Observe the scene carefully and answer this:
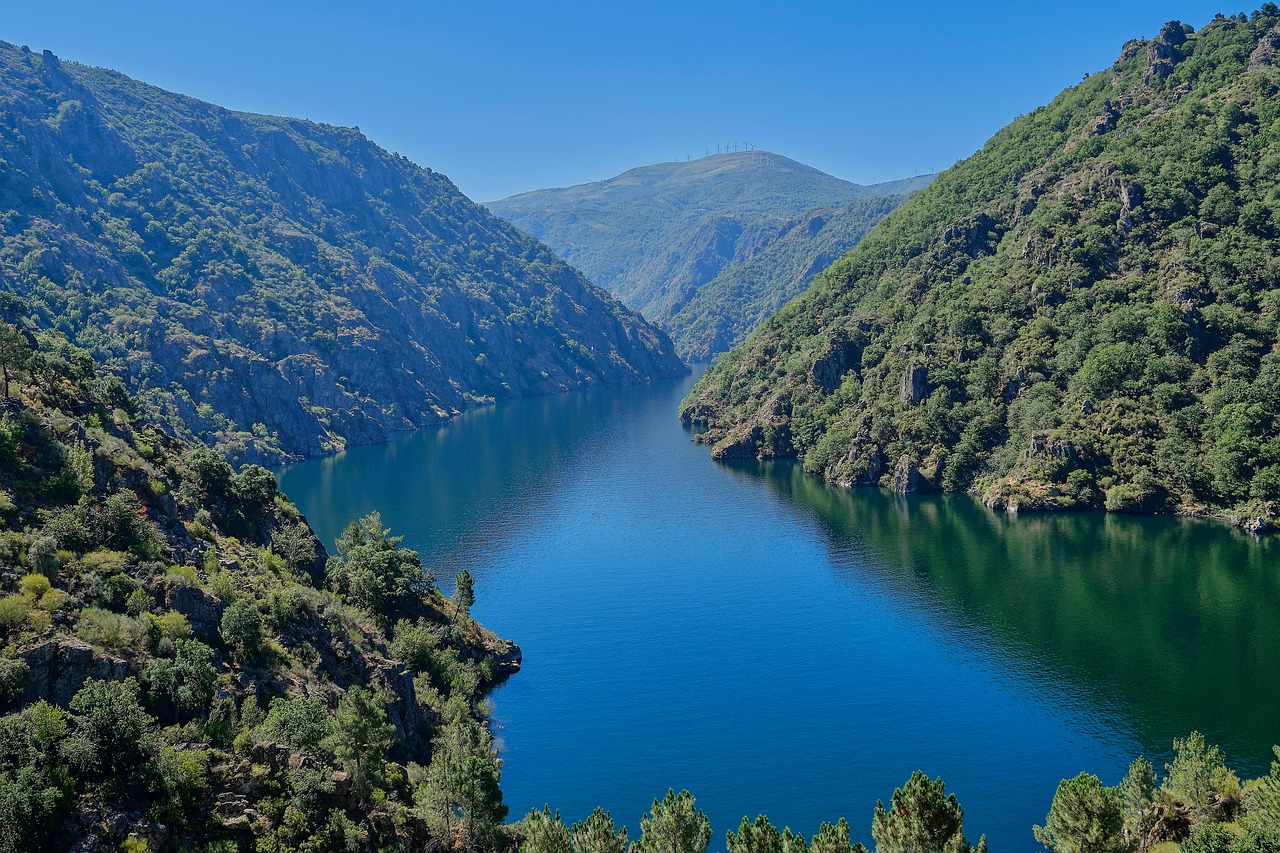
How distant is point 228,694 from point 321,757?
8.69 metres

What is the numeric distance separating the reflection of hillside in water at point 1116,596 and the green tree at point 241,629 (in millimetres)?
78779

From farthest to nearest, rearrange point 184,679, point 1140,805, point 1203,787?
point 1140,805, point 184,679, point 1203,787

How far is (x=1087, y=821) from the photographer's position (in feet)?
172

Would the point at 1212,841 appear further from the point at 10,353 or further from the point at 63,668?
the point at 10,353

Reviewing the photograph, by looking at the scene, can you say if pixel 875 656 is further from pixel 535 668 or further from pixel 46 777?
pixel 46 777

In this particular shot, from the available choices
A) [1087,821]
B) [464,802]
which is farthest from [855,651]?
[464,802]

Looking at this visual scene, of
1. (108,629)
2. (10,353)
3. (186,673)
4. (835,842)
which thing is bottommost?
(835,842)

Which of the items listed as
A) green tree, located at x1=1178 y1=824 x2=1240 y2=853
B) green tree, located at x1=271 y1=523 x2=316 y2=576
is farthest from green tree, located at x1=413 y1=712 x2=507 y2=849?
green tree, located at x1=1178 y1=824 x2=1240 y2=853

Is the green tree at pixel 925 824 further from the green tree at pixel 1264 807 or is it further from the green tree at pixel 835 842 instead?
the green tree at pixel 1264 807

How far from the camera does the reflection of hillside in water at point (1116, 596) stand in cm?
8944

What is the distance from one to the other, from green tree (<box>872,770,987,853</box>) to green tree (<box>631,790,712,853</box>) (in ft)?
33.9

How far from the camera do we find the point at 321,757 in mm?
62719

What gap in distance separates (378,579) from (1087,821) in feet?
234

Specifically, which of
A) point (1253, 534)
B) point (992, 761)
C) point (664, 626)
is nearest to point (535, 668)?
point (664, 626)
